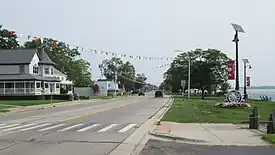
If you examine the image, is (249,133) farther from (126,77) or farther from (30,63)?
(126,77)

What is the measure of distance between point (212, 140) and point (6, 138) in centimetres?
725

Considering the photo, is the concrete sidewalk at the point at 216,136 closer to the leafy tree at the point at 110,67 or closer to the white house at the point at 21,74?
the white house at the point at 21,74

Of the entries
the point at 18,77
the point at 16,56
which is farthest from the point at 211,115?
the point at 16,56

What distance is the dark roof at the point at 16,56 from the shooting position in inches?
2645

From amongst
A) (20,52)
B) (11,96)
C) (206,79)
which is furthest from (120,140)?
(206,79)

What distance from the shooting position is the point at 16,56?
6888cm

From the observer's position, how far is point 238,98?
35.3 metres

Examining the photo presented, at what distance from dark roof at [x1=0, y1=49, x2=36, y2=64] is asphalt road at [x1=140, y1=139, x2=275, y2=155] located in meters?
57.5

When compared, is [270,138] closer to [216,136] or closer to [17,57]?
[216,136]

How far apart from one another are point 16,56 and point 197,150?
6163 centimetres

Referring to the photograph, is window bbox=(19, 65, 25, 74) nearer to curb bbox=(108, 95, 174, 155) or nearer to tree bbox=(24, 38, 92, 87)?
tree bbox=(24, 38, 92, 87)

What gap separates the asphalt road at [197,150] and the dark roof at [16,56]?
57514 mm

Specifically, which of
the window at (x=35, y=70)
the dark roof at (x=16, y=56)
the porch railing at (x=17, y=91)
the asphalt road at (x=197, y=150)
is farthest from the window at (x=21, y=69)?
the asphalt road at (x=197, y=150)

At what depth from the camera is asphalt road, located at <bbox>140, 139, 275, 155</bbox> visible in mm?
11109
